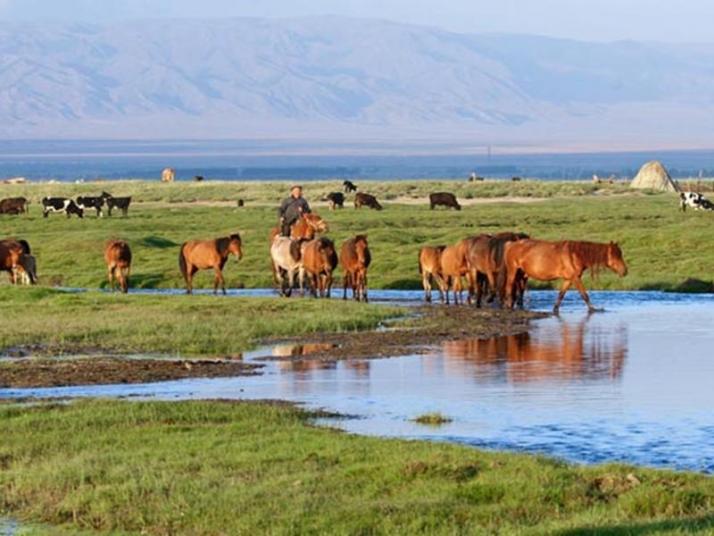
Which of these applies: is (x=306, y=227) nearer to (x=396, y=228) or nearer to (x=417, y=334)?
(x=417, y=334)

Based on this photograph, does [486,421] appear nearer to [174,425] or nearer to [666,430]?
[666,430]

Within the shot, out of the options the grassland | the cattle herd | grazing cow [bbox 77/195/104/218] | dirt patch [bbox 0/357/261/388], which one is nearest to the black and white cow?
the grassland

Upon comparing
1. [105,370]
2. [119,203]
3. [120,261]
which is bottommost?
[105,370]

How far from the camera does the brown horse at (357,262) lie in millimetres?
34875

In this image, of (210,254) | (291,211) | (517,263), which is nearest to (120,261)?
(210,254)

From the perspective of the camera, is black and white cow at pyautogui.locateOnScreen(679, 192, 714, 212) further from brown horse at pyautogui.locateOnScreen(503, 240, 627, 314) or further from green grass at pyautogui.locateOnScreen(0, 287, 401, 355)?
green grass at pyautogui.locateOnScreen(0, 287, 401, 355)

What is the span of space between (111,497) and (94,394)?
6.87 metres

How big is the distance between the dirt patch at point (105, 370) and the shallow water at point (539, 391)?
495mm

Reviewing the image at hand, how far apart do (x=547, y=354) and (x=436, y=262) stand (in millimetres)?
10612

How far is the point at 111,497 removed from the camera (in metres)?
14.6

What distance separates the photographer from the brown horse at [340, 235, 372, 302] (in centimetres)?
3488

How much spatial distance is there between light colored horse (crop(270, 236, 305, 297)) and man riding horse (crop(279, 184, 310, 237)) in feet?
4.01

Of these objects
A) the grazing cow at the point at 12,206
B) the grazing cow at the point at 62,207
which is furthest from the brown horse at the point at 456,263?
the grazing cow at the point at 12,206

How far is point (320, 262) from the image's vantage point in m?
35.1
